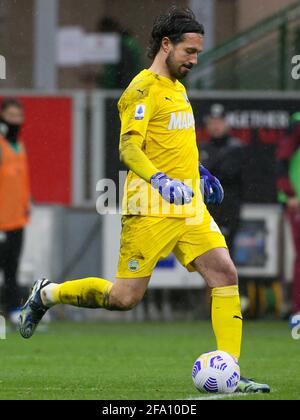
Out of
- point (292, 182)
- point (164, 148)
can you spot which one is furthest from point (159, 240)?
point (292, 182)

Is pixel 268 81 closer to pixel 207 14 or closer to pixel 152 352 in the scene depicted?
pixel 207 14

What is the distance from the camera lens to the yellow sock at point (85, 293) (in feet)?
29.1

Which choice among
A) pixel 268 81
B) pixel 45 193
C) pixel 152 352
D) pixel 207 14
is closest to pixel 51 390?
pixel 152 352

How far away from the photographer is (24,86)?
79.0ft

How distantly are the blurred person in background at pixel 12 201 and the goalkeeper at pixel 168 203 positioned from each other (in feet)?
A: 18.0

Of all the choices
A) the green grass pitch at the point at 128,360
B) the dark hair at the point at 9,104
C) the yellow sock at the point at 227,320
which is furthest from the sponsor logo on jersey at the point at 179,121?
the dark hair at the point at 9,104

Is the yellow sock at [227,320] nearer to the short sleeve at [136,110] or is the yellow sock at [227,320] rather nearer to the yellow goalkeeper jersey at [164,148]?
the yellow goalkeeper jersey at [164,148]

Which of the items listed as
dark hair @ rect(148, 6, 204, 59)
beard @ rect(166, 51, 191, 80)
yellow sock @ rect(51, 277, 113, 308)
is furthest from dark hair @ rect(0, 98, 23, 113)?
beard @ rect(166, 51, 191, 80)

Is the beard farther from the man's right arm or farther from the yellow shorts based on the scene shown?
the yellow shorts

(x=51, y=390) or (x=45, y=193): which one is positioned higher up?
(x=45, y=193)

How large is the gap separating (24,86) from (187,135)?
1560cm

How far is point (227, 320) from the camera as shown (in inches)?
336

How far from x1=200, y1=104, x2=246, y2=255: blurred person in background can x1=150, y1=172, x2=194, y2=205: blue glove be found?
6.29 m

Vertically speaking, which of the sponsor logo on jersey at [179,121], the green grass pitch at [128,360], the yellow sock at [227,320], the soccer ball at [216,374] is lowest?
the green grass pitch at [128,360]
